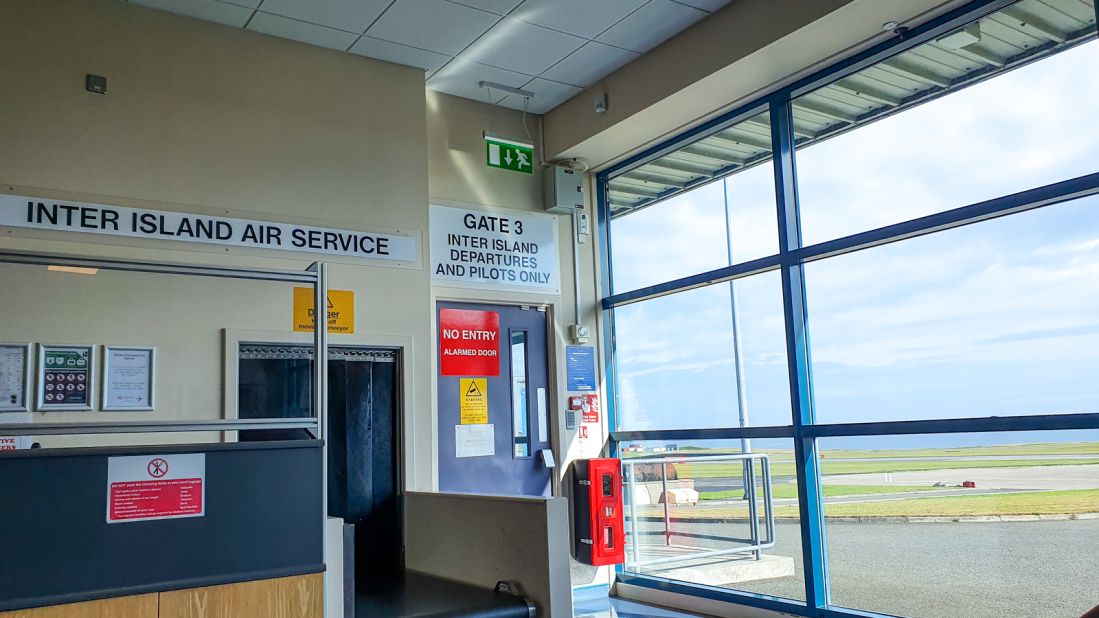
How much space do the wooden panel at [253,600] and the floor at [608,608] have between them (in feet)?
8.89

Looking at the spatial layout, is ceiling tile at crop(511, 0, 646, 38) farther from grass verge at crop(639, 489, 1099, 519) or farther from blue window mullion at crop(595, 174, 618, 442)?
grass verge at crop(639, 489, 1099, 519)

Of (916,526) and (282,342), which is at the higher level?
(282,342)

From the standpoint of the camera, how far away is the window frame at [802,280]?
404 cm

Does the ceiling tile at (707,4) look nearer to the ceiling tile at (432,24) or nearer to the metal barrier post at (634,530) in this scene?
the ceiling tile at (432,24)

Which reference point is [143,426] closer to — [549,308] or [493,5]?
[493,5]

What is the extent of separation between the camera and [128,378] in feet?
10.6

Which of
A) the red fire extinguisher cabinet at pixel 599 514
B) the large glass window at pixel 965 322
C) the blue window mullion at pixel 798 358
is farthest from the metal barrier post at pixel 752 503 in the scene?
the red fire extinguisher cabinet at pixel 599 514

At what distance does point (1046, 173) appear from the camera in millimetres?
3945

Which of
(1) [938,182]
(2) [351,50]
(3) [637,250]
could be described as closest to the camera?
(1) [938,182]

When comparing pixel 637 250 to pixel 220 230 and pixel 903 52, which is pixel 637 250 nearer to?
pixel 903 52

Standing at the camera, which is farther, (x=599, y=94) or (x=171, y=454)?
(x=599, y=94)

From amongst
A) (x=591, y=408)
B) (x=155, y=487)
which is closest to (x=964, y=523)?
(x=591, y=408)

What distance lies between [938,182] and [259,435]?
3.51 metres

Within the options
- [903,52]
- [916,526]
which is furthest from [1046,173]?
[916,526]
